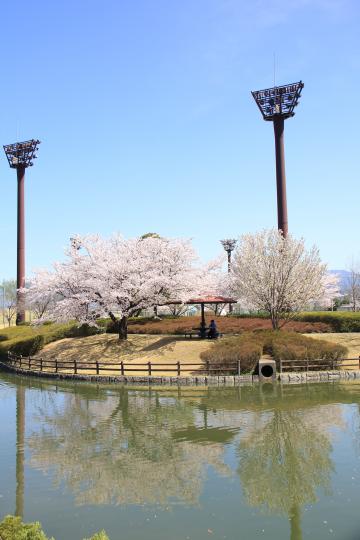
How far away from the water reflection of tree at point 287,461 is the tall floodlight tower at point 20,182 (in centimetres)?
4575

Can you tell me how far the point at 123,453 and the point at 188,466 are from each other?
8.14 feet

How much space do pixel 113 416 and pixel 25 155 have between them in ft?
157

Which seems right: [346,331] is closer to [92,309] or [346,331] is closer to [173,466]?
[92,309]

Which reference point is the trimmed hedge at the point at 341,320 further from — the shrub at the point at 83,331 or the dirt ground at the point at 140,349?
the shrub at the point at 83,331

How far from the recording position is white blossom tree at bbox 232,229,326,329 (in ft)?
121

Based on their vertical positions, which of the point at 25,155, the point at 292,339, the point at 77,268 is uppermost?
the point at 25,155

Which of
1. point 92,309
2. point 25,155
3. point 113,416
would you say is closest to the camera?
point 113,416

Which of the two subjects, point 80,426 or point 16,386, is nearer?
point 80,426

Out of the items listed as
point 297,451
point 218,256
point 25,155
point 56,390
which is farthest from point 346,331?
point 25,155

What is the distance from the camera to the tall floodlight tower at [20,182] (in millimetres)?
59628

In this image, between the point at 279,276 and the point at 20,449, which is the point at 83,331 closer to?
the point at 279,276

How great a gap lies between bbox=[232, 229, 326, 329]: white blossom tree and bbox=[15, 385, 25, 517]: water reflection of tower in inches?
714

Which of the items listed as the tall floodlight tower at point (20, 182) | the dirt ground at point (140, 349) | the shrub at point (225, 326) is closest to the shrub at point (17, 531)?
the dirt ground at point (140, 349)

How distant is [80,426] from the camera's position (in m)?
19.2
